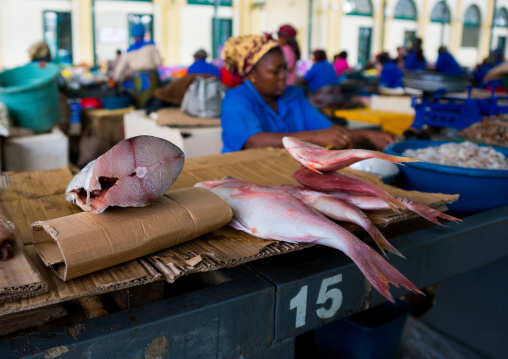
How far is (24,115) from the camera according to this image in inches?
156

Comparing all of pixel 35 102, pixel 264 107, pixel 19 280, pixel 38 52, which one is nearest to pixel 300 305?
pixel 19 280

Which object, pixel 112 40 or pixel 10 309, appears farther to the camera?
pixel 112 40

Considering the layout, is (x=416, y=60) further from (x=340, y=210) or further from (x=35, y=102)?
(x=340, y=210)

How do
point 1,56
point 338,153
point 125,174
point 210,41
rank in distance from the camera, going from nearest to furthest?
point 125,174
point 338,153
point 1,56
point 210,41

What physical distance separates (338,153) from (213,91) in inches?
112

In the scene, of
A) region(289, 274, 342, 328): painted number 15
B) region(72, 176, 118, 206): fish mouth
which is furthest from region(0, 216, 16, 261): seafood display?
region(289, 274, 342, 328): painted number 15

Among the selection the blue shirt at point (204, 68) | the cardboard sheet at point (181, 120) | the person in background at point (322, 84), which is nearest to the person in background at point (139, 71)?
the blue shirt at point (204, 68)

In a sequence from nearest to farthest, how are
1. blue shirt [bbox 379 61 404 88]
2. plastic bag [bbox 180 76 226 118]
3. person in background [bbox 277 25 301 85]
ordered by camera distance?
1. plastic bag [bbox 180 76 226 118]
2. person in background [bbox 277 25 301 85]
3. blue shirt [bbox 379 61 404 88]

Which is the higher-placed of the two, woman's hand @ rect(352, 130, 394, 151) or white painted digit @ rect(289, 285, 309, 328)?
woman's hand @ rect(352, 130, 394, 151)

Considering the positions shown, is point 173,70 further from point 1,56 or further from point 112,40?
point 1,56

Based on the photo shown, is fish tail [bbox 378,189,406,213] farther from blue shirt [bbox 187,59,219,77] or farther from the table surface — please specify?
blue shirt [bbox 187,59,219,77]

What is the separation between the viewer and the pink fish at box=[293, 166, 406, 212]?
1.14 meters

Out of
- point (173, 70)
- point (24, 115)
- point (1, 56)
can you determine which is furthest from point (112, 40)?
point (24, 115)

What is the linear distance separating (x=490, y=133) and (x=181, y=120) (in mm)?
2241
